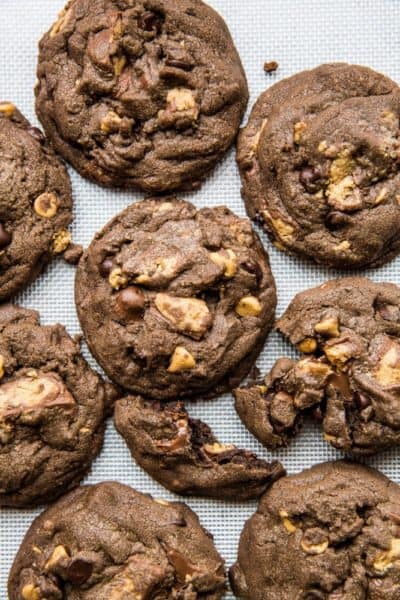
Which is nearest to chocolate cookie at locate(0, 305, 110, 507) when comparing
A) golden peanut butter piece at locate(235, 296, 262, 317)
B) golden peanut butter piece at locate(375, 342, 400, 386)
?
golden peanut butter piece at locate(235, 296, 262, 317)

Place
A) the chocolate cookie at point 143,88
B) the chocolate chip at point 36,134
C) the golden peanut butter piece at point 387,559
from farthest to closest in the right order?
the chocolate chip at point 36,134
the chocolate cookie at point 143,88
the golden peanut butter piece at point 387,559

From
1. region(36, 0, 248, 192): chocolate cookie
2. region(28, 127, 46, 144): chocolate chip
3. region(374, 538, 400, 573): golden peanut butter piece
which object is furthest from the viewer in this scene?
region(28, 127, 46, 144): chocolate chip

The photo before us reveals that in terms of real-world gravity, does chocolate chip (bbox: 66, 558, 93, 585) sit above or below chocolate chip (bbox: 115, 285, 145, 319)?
below

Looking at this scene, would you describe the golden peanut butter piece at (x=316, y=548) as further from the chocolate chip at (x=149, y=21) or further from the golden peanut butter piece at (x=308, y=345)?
the chocolate chip at (x=149, y=21)

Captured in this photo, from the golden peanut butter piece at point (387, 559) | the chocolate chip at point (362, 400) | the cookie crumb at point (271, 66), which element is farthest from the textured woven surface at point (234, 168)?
the golden peanut butter piece at point (387, 559)

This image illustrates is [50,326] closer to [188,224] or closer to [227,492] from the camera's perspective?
[188,224]

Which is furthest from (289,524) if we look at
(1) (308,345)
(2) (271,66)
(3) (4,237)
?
(2) (271,66)

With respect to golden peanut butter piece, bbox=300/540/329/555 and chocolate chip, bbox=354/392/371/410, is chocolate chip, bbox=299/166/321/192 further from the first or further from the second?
golden peanut butter piece, bbox=300/540/329/555
